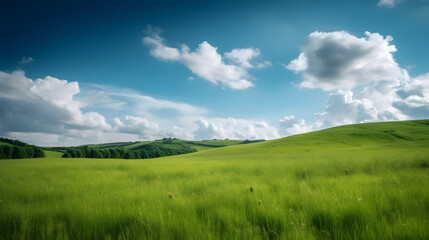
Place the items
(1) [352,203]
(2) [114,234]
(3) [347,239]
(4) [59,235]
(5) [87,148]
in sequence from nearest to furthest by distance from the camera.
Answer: (3) [347,239], (4) [59,235], (2) [114,234], (1) [352,203], (5) [87,148]

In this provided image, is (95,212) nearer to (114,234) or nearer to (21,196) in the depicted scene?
(114,234)

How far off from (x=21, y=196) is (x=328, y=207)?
21.6 feet

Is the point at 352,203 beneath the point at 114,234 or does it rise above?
above

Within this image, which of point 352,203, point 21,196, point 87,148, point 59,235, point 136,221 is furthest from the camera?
point 87,148

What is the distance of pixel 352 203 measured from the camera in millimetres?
2658

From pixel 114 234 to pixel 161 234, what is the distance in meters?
0.70

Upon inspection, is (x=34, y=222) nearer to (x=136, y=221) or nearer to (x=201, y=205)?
(x=136, y=221)

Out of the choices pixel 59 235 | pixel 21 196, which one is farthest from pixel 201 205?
pixel 21 196

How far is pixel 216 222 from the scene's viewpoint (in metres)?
2.52

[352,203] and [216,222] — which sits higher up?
[352,203]

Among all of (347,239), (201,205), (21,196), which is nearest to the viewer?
(347,239)

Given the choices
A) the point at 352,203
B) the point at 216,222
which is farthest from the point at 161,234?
the point at 352,203

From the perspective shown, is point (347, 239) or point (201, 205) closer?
point (347, 239)

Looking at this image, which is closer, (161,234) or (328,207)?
(161,234)
